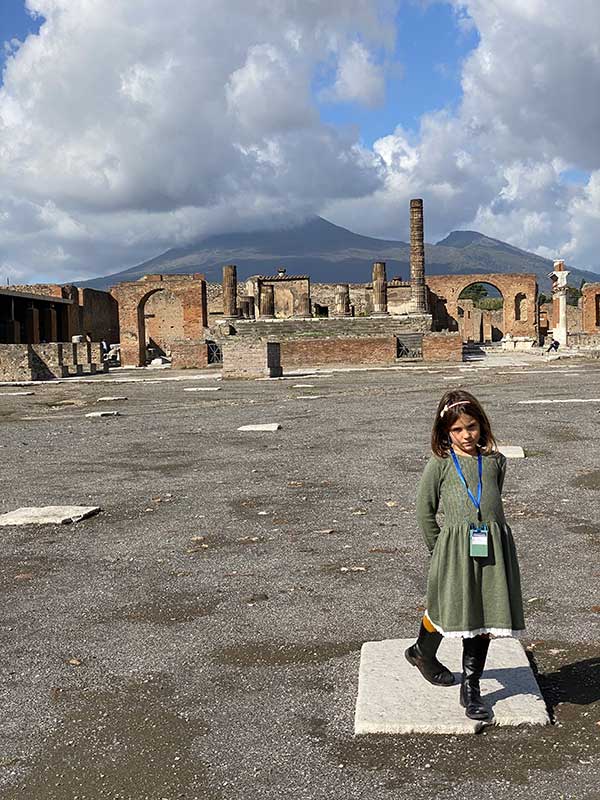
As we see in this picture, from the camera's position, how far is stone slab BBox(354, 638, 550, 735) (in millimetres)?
2938

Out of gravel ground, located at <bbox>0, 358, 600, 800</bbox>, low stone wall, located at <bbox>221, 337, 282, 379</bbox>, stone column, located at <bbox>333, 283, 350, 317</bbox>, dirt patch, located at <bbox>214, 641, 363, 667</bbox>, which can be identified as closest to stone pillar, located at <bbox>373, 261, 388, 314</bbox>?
stone column, located at <bbox>333, 283, 350, 317</bbox>

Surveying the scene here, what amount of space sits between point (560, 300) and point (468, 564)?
150ft

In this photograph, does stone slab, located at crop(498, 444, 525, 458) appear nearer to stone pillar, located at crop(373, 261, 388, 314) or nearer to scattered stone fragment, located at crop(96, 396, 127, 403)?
scattered stone fragment, located at crop(96, 396, 127, 403)

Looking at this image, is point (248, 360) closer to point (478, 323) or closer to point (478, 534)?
point (478, 534)

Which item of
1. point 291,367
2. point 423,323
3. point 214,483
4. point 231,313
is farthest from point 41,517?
point 231,313

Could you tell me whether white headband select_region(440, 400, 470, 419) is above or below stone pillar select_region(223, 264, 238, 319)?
below

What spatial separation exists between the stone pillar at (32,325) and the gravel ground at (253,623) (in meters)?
33.8

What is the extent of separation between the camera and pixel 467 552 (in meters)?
3.07

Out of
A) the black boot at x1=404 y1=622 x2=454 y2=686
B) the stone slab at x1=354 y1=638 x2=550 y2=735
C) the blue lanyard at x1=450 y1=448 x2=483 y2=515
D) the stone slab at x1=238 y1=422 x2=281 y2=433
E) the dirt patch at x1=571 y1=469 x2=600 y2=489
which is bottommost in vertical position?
the dirt patch at x1=571 y1=469 x2=600 y2=489

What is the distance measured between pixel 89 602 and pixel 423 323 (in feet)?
119

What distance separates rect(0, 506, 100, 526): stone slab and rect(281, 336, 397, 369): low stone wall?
990 inches

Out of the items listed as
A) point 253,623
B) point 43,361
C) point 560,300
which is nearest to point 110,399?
point 43,361

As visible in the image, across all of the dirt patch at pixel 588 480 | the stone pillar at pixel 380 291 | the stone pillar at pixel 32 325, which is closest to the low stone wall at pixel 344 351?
the stone pillar at pixel 380 291

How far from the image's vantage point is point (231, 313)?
1941 inches
